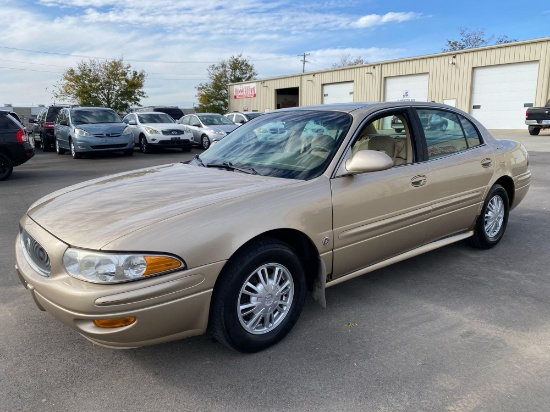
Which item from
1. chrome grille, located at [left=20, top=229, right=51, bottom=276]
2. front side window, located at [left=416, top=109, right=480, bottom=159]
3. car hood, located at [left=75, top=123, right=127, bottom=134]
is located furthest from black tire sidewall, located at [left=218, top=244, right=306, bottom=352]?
car hood, located at [left=75, top=123, right=127, bottom=134]

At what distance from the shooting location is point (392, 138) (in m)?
3.90

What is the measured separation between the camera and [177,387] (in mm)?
2498

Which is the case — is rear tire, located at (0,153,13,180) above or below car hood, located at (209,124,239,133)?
below

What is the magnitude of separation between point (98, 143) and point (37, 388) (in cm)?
1267

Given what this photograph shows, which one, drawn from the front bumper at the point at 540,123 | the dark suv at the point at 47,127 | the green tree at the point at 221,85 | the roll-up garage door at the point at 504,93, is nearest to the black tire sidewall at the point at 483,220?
the dark suv at the point at 47,127

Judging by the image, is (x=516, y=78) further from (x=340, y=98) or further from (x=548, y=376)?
(x=548, y=376)

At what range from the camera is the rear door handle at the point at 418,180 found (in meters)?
3.61

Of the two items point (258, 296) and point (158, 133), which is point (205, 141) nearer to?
point (158, 133)

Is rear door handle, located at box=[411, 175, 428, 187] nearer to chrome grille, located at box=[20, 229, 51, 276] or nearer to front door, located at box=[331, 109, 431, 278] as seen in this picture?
front door, located at box=[331, 109, 431, 278]

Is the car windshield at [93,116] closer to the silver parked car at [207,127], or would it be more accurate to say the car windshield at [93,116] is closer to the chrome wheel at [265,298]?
the silver parked car at [207,127]

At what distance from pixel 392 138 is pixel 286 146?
1.01 meters

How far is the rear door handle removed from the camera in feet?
11.8

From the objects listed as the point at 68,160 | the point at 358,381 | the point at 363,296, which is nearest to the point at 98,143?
the point at 68,160

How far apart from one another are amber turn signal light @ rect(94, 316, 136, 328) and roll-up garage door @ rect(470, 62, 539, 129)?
27.0m
